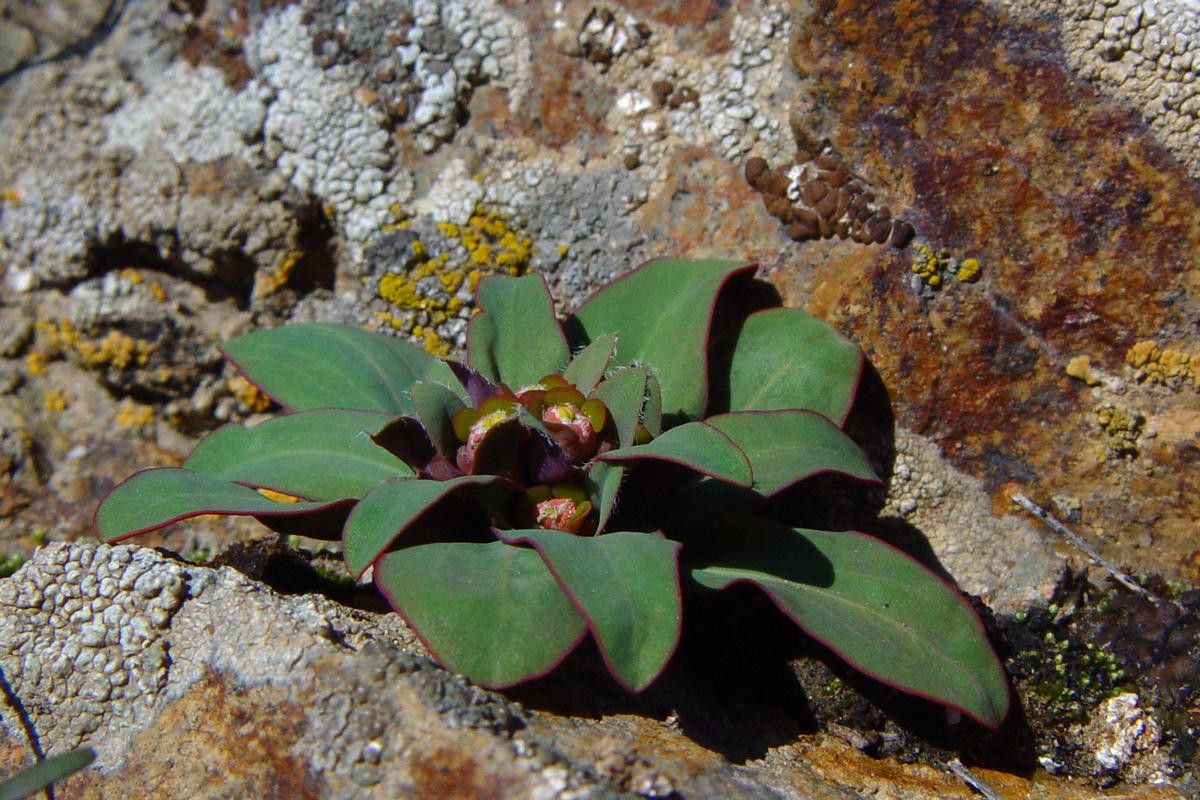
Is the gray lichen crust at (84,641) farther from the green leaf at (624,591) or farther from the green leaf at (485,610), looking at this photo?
the green leaf at (624,591)

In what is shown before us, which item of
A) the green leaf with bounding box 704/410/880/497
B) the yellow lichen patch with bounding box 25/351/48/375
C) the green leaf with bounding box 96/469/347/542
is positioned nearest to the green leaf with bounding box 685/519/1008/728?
the green leaf with bounding box 704/410/880/497

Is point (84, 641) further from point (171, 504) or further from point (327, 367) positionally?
point (327, 367)

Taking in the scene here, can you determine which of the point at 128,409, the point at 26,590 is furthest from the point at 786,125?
the point at 128,409

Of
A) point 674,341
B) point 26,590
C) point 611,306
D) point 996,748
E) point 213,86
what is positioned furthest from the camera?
point 213,86

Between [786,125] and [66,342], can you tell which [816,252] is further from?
[66,342]

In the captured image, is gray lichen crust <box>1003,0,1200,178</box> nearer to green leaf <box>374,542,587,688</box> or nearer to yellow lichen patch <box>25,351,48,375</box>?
green leaf <box>374,542,587,688</box>

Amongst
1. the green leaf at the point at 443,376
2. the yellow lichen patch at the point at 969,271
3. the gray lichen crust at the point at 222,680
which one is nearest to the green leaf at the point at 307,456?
the green leaf at the point at 443,376

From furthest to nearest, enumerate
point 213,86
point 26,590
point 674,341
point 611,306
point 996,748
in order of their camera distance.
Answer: point 213,86 → point 611,306 → point 674,341 → point 996,748 → point 26,590
